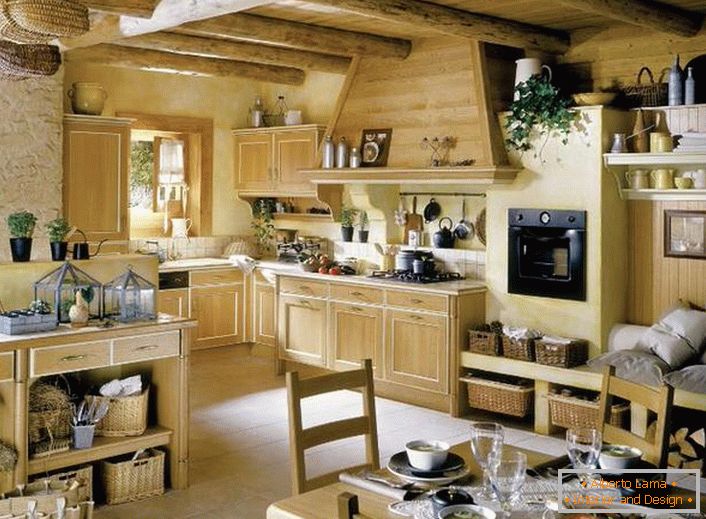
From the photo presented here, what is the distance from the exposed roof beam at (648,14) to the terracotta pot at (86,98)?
4337mm

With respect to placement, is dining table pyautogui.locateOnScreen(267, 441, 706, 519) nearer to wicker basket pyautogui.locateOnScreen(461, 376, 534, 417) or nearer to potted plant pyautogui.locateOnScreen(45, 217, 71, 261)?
potted plant pyautogui.locateOnScreen(45, 217, 71, 261)

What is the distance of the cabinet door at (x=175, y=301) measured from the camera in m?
8.27

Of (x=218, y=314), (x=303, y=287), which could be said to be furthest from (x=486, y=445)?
(x=218, y=314)

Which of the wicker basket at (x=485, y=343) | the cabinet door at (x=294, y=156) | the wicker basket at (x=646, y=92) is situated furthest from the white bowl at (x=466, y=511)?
the cabinet door at (x=294, y=156)

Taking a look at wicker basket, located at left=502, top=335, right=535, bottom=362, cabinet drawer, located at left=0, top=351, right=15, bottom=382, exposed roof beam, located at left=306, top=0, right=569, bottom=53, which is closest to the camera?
cabinet drawer, located at left=0, top=351, right=15, bottom=382

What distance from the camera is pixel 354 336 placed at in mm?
7246

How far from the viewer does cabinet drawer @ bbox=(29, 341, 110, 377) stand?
4.24 metres

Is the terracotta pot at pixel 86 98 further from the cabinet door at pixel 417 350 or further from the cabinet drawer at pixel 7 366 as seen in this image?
the cabinet drawer at pixel 7 366

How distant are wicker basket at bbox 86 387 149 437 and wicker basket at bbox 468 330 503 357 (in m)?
2.71

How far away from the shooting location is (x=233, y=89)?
945cm

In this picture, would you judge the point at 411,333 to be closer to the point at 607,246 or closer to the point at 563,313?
the point at 563,313

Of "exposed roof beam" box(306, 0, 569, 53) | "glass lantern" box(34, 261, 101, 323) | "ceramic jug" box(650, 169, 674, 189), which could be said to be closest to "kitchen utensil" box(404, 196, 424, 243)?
"exposed roof beam" box(306, 0, 569, 53)

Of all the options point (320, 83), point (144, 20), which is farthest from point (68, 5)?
point (320, 83)

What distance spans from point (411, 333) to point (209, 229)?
3341 millimetres
